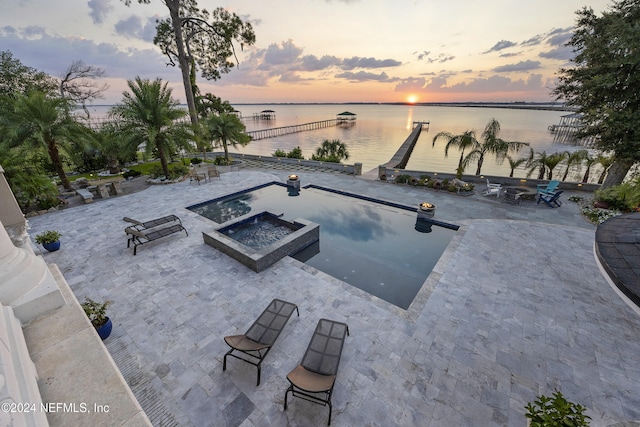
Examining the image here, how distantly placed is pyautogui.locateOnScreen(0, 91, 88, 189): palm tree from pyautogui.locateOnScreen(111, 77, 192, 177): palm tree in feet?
7.97

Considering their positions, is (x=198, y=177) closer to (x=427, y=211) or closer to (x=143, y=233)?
(x=143, y=233)

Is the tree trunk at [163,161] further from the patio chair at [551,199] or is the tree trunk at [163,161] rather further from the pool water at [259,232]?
the patio chair at [551,199]

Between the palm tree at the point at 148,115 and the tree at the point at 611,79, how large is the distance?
76.0 feet

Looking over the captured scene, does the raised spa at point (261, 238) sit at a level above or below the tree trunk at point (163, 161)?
below

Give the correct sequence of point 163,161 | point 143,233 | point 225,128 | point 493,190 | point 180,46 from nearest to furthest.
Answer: point 143,233 → point 493,190 → point 163,161 → point 180,46 → point 225,128

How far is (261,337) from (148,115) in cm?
1562

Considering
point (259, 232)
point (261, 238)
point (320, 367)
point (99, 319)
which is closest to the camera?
point (320, 367)

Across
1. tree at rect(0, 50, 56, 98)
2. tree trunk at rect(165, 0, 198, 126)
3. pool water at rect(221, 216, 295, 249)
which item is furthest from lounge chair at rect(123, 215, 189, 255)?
tree at rect(0, 50, 56, 98)

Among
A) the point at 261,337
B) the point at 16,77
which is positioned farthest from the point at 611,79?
the point at 16,77

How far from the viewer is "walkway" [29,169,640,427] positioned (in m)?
4.27

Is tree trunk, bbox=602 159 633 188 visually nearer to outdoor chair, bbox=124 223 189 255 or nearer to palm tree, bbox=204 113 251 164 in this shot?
outdoor chair, bbox=124 223 189 255

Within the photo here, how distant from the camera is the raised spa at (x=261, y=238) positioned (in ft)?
26.3

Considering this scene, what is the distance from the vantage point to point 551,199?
1269cm

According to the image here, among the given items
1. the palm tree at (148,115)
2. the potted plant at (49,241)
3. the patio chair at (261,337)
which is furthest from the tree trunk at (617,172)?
the potted plant at (49,241)
